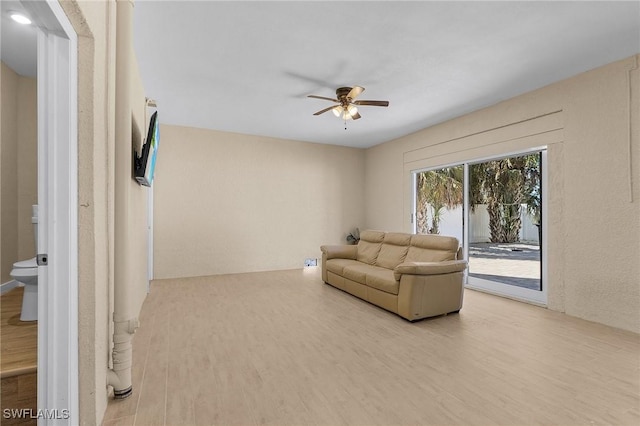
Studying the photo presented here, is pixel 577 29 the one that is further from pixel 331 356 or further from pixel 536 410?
pixel 331 356

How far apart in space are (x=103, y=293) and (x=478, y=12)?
10.8 feet

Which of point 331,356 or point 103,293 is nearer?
point 103,293

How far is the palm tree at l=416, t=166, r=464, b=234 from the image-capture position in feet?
17.3

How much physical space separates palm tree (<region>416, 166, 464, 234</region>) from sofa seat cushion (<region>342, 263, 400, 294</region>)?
1895mm

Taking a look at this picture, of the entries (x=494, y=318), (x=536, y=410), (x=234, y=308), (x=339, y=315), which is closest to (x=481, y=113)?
(x=494, y=318)

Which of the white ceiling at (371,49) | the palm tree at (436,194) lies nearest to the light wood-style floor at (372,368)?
the palm tree at (436,194)

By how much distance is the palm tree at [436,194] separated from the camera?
5281 mm

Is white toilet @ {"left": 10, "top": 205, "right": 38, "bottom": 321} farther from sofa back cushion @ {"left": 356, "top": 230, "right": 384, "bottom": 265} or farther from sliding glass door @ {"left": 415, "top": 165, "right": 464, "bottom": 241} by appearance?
sliding glass door @ {"left": 415, "top": 165, "right": 464, "bottom": 241}

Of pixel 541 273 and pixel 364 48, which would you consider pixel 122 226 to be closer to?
pixel 364 48

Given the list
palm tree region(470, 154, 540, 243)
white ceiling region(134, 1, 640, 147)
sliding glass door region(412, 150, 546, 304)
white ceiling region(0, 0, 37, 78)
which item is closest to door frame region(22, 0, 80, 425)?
white ceiling region(134, 1, 640, 147)

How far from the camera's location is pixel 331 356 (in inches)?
97.4

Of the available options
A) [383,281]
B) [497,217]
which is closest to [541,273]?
[497,217]

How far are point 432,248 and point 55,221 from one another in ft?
12.5

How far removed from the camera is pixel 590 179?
341cm
